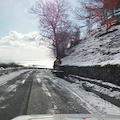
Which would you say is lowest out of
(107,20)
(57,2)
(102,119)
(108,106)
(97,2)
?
(108,106)

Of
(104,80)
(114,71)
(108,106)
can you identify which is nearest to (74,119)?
(108,106)

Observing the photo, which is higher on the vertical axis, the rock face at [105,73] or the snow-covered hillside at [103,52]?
the snow-covered hillside at [103,52]

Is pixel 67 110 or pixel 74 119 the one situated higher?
pixel 74 119

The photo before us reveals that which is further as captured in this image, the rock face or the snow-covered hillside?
the snow-covered hillside

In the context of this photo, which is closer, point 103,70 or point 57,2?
point 103,70

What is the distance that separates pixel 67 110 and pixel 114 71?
18.3 ft

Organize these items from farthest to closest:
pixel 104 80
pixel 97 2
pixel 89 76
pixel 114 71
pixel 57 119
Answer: pixel 97 2, pixel 89 76, pixel 104 80, pixel 114 71, pixel 57 119

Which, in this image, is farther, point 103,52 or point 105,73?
point 103,52

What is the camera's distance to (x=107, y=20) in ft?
89.5

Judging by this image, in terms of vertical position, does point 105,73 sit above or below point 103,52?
below

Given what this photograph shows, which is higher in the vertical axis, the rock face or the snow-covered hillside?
the snow-covered hillside

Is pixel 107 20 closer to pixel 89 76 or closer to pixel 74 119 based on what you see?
pixel 89 76

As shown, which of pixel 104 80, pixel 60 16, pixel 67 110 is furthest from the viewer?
pixel 60 16

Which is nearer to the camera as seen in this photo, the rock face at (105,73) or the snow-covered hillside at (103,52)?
the rock face at (105,73)
